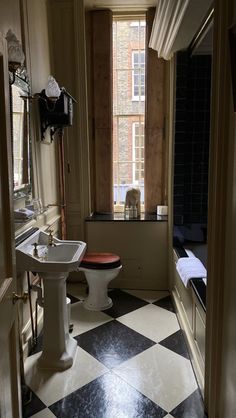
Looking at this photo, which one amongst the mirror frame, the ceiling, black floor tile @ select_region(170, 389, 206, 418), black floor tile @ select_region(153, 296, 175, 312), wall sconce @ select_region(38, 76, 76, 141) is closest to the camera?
black floor tile @ select_region(170, 389, 206, 418)

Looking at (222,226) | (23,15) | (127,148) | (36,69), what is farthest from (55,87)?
(222,226)

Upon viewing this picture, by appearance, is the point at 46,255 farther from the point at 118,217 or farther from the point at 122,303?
the point at 118,217

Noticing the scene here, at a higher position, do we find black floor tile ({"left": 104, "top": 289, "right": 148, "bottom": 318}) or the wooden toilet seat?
the wooden toilet seat

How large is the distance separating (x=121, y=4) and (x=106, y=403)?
11.2 feet

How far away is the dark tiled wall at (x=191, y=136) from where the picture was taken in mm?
3082

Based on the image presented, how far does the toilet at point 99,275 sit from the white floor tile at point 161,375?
0.78 metres

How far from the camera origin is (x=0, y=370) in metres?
1.12

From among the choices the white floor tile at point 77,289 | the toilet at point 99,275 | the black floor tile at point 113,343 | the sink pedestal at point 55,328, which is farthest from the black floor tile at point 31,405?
the white floor tile at point 77,289

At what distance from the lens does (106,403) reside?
77.3 inches

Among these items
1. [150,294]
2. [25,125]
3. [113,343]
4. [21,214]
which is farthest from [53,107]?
[150,294]

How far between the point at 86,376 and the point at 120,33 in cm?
323

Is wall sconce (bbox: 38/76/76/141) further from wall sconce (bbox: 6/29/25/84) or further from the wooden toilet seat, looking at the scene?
the wooden toilet seat

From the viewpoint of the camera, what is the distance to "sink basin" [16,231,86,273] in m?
2.09

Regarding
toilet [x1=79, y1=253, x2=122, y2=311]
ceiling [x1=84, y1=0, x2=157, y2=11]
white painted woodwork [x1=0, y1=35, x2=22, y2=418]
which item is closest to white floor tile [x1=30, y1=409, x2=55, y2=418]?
white painted woodwork [x1=0, y1=35, x2=22, y2=418]
